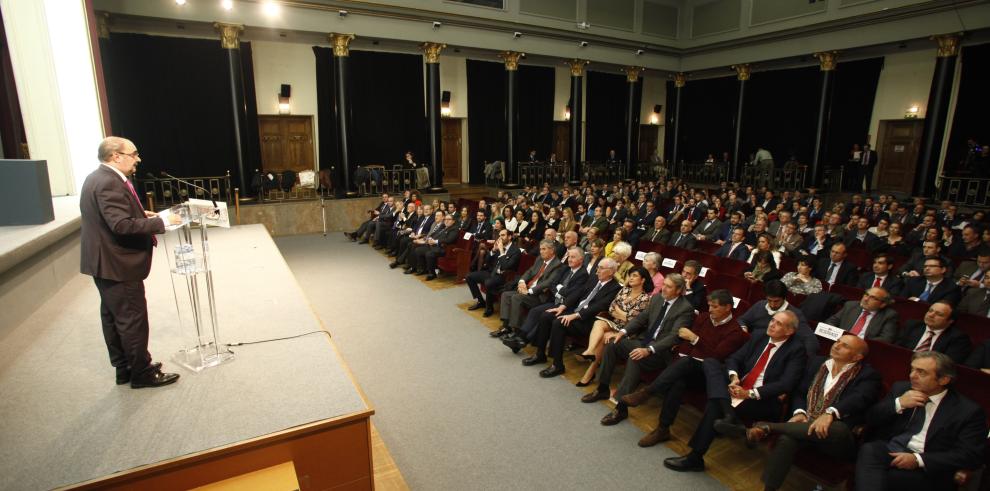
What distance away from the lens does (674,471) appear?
3.14 metres

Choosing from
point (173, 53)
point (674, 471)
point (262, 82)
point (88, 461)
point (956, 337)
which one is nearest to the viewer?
point (88, 461)

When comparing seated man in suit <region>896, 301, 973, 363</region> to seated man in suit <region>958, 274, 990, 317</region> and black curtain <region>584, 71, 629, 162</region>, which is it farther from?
black curtain <region>584, 71, 629, 162</region>

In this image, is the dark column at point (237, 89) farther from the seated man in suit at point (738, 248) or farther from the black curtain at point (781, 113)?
the black curtain at point (781, 113)

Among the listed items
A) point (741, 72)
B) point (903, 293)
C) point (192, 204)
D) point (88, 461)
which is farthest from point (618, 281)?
point (741, 72)

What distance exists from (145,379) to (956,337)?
5.07 meters

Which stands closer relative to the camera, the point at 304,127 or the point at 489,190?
the point at 304,127

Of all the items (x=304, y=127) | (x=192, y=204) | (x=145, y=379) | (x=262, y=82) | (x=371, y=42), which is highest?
(x=371, y=42)

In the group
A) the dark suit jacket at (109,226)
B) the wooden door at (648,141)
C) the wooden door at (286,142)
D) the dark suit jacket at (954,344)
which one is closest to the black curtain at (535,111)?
the wooden door at (648,141)

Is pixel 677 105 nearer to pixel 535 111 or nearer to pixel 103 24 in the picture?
pixel 535 111

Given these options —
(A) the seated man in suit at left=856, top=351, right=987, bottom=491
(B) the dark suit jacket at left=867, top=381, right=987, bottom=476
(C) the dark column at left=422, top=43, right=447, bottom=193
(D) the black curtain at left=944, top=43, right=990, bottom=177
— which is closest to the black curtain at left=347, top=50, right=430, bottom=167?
(C) the dark column at left=422, top=43, right=447, bottom=193

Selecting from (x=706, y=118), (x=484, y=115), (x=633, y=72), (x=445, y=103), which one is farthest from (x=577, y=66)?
(x=706, y=118)

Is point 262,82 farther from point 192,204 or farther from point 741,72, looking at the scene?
point 741,72

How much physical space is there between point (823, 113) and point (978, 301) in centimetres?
1030

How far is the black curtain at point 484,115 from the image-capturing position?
14.4 m
